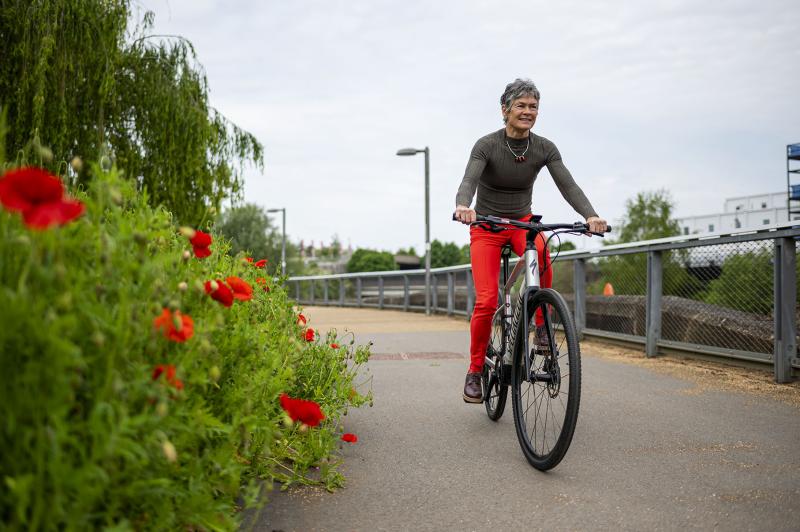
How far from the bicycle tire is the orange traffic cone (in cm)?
533

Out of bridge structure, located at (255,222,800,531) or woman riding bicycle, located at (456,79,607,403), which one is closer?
bridge structure, located at (255,222,800,531)

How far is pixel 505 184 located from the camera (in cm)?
497

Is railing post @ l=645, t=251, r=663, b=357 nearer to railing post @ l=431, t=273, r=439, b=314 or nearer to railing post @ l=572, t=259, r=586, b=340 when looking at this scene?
railing post @ l=572, t=259, r=586, b=340

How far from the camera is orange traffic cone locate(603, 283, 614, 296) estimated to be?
1008 cm

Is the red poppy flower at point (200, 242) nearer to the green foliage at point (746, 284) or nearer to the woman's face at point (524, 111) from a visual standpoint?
the woman's face at point (524, 111)

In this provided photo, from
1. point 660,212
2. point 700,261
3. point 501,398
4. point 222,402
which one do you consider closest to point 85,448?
point 222,402

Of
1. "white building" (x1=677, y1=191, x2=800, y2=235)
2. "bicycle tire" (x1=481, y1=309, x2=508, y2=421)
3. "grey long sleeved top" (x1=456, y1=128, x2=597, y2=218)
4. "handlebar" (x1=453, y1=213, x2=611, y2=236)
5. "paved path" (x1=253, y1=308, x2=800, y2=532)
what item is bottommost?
"paved path" (x1=253, y1=308, x2=800, y2=532)

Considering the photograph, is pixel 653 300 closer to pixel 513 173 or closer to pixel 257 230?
pixel 513 173

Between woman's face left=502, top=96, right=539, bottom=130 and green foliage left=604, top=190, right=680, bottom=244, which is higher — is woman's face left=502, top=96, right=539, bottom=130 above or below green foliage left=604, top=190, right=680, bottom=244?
below

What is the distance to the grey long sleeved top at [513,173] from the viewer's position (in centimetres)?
482

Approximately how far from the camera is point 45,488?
1.66 m

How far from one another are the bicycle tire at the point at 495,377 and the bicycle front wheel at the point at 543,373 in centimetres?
47

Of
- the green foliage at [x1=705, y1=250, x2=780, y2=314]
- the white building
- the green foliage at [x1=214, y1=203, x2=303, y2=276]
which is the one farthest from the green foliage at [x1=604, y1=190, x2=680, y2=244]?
the green foliage at [x1=705, y1=250, x2=780, y2=314]

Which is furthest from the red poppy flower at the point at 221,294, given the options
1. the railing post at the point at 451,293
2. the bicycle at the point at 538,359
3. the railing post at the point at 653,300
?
the railing post at the point at 451,293
